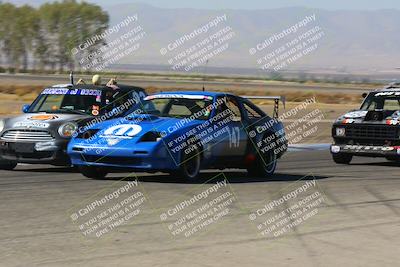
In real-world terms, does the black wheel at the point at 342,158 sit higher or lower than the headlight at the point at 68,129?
lower

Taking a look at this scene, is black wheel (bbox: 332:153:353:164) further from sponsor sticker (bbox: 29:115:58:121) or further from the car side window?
sponsor sticker (bbox: 29:115:58:121)

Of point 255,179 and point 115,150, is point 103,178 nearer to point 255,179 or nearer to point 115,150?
point 115,150

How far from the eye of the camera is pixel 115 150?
1098 centimetres

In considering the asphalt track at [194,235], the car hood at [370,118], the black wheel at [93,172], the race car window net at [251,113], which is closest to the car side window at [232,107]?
the race car window net at [251,113]

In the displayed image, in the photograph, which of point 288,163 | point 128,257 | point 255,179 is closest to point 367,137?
point 288,163

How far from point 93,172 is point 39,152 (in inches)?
41.5

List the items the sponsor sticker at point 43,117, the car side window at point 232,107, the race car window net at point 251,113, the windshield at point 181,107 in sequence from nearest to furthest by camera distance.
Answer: the windshield at point 181,107 → the car side window at point 232,107 → the sponsor sticker at point 43,117 → the race car window net at point 251,113

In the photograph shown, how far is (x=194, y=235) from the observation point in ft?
24.6

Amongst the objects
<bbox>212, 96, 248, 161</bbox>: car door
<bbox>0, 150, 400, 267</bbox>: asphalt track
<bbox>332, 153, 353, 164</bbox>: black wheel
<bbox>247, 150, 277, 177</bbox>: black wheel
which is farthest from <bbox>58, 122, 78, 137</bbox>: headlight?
<bbox>332, 153, 353, 164</bbox>: black wheel

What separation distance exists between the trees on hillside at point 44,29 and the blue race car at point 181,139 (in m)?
99.4

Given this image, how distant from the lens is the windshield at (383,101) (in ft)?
53.1

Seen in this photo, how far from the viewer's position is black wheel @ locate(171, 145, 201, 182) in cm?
1122

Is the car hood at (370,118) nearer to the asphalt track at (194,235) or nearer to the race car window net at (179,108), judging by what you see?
the asphalt track at (194,235)

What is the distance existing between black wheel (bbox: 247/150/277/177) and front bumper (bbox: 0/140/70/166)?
287 cm
